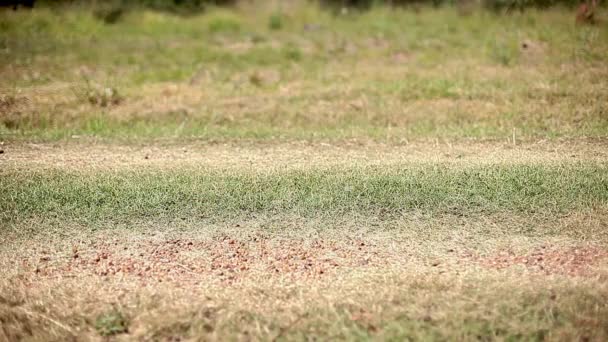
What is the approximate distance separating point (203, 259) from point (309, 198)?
0.99 metres

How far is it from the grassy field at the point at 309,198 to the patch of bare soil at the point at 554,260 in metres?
0.01

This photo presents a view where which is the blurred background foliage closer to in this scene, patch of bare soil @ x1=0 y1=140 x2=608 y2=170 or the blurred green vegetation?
the blurred green vegetation

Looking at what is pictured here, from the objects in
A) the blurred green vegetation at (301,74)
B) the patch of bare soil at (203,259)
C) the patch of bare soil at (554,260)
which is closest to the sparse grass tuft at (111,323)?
the patch of bare soil at (203,259)

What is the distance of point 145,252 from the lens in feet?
12.8

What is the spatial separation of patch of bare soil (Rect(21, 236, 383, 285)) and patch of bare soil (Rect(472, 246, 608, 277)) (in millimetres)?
686

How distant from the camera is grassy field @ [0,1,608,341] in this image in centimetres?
325

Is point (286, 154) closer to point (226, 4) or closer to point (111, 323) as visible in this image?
point (111, 323)

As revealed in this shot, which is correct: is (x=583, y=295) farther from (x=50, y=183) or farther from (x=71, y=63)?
(x=71, y=63)

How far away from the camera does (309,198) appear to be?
449 cm

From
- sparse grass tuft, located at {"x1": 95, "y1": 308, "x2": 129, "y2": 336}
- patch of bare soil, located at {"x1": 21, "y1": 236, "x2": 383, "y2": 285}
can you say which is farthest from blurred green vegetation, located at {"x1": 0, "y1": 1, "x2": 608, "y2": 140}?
sparse grass tuft, located at {"x1": 95, "y1": 308, "x2": 129, "y2": 336}

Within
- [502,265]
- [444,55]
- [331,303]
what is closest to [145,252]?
[331,303]

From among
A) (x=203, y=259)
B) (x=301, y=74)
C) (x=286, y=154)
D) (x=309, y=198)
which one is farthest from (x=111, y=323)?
(x=301, y=74)

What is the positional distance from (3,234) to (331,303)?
7.39 ft

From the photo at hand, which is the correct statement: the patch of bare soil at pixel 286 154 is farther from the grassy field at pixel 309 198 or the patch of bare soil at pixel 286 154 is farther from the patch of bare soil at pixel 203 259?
the patch of bare soil at pixel 203 259
